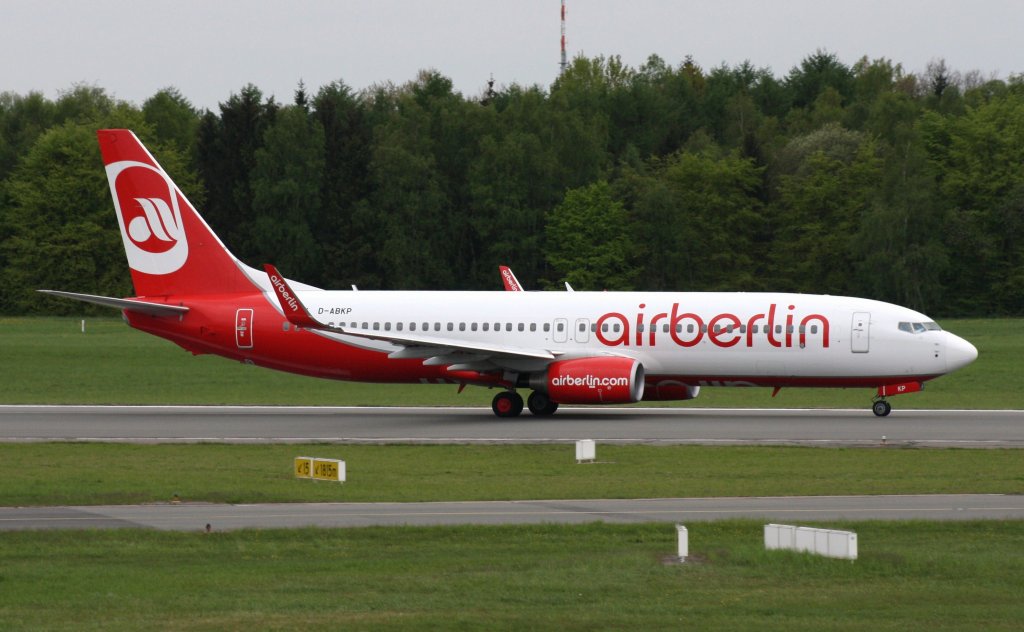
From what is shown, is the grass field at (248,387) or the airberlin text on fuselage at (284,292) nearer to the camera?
the airberlin text on fuselage at (284,292)

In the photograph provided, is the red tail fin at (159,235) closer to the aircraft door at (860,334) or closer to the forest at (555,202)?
the aircraft door at (860,334)

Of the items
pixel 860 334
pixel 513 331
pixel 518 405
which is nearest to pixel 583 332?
pixel 513 331

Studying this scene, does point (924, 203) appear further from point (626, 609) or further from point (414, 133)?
point (626, 609)

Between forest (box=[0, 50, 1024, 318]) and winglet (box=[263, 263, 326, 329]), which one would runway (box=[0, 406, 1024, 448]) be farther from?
forest (box=[0, 50, 1024, 318])

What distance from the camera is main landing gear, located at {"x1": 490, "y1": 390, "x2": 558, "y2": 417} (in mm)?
42594

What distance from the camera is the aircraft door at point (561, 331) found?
4284cm

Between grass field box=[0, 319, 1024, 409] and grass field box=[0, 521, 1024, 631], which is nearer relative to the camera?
grass field box=[0, 521, 1024, 631]

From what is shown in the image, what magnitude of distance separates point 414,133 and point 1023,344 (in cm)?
5522

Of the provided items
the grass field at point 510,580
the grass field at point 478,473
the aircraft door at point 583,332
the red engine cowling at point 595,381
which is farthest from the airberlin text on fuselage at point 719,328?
the grass field at point 510,580

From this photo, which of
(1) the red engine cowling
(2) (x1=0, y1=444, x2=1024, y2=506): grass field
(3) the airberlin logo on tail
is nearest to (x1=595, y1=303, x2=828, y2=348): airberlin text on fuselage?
(1) the red engine cowling

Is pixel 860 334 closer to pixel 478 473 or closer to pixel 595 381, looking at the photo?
pixel 595 381

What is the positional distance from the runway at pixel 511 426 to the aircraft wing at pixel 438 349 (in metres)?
1.58

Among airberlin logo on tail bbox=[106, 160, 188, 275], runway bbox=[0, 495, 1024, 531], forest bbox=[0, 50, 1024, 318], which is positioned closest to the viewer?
runway bbox=[0, 495, 1024, 531]

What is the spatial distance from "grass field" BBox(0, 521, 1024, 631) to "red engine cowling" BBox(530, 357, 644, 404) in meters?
18.7
